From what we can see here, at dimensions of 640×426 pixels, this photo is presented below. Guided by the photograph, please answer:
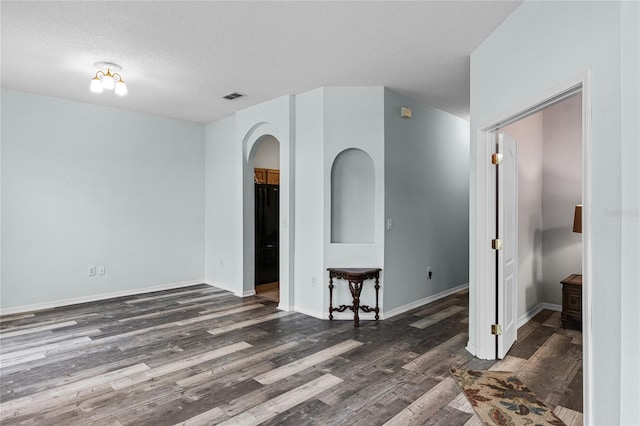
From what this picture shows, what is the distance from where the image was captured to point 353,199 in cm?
486

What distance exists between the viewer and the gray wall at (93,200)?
15.5ft

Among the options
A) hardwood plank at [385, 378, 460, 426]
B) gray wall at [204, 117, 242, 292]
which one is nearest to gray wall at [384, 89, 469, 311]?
hardwood plank at [385, 378, 460, 426]

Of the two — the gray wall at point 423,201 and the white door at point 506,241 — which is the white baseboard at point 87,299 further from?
the white door at point 506,241

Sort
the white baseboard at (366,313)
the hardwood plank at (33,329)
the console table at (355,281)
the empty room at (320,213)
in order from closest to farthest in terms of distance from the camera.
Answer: the empty room at (320,213) < the hardwood plank at (33,329) < the console table at (355,281) < the white baseboard at (366,313)

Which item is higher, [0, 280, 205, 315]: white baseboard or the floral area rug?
[0, 280, 205, 315]: white baseboard

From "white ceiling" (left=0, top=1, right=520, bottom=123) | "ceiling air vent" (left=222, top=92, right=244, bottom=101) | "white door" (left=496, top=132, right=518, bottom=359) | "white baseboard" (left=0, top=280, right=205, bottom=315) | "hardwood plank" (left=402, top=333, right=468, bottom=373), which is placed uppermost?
"ceiling air vent" (left=222, top=92, right=244, bottom=101)

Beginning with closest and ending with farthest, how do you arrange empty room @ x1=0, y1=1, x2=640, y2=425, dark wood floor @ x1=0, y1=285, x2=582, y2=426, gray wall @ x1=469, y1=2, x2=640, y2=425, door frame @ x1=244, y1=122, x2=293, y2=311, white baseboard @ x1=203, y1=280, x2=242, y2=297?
gray wall @ x1=469, y1=2, x2=640, y2=425, empty room @ x1=0, y1=1, x2=640, y2=425, dark wood floor @ x1=0, y1=285, x2=582, y2=426, door frame @ x1=244, y1=122, x2=293, y2=311, white baseboard @ x1=203, y1=280, x2=242, y2=297

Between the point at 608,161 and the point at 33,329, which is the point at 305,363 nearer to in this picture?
the point at 608,161

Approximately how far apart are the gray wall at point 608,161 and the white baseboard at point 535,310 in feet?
8.46

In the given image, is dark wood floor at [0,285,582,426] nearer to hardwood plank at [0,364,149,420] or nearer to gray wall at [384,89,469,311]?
hardwood plank at [0,364,149,420]

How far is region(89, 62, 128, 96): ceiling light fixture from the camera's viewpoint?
12.3 ft

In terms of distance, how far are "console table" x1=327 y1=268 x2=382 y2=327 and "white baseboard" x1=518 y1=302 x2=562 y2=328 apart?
1631mm

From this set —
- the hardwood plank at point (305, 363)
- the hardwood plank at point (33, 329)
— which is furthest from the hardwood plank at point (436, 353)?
the hardwood plank at point (33, 329)

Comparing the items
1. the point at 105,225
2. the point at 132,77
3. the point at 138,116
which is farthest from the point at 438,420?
the point at 138,116
